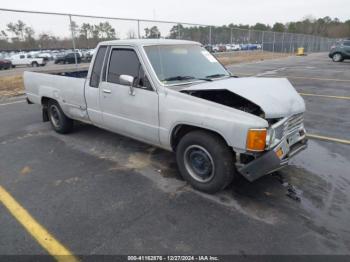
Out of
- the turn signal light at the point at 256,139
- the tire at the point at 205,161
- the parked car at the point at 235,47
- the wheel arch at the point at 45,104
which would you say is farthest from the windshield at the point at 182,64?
the parked car at the point at 235,47

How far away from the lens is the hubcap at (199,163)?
11.8ft

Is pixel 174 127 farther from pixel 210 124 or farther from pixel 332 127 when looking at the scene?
pixel 332 127

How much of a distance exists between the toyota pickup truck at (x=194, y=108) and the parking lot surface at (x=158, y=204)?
429 millimetres

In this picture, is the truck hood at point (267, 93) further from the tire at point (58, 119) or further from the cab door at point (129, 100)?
the tire at point (58, 119)

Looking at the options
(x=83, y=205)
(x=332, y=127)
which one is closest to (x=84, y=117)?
(x=83, y=205)

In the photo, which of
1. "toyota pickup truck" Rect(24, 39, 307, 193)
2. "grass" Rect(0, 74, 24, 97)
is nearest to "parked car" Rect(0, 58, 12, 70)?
"grass" Rect(0, 74, 24, 97)

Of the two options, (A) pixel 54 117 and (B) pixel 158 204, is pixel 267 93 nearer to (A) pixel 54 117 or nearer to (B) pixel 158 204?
(B) pixel 158 204

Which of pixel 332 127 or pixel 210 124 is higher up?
pixel 210 124

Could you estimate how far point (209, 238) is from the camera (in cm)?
288

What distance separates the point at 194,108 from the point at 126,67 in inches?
58.6

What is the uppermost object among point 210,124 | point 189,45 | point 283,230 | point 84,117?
point 189,45

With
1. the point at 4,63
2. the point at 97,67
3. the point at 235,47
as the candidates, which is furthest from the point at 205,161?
the point at 235,47

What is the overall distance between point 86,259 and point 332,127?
5.80 meters

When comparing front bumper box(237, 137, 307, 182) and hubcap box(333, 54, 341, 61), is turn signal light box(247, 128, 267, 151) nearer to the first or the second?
front bumper box(237, 137, 307, 182)
